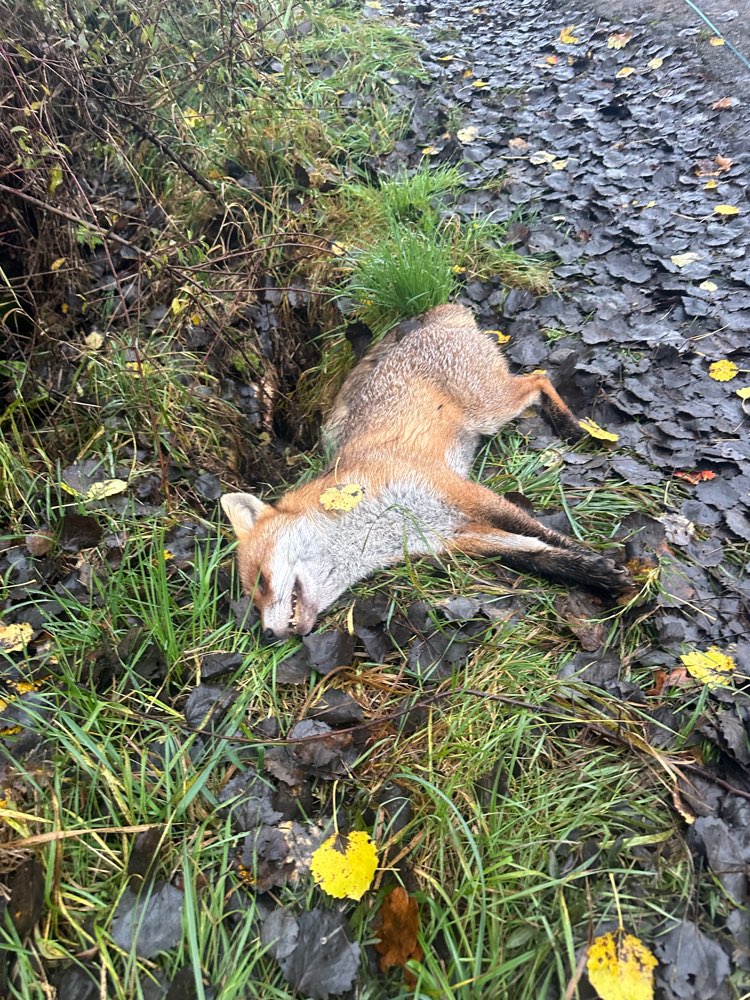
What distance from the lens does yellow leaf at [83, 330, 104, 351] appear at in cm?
393

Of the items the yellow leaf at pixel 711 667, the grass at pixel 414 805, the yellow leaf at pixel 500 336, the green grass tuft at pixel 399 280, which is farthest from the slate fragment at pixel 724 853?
the green grass tuft at pixel 399 280

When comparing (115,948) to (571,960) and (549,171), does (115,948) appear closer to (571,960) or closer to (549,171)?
(571,960)

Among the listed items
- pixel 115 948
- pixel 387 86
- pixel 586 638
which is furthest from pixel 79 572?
pixel 387 86

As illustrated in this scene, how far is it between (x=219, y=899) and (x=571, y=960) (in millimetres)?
1138

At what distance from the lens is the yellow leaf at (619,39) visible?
7.35m

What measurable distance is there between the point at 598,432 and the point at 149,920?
332 cm

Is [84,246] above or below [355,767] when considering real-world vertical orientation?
above

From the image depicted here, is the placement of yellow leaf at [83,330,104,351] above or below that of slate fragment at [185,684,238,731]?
above

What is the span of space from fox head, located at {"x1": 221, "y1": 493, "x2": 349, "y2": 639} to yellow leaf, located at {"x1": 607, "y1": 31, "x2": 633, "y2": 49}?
24.4 feet

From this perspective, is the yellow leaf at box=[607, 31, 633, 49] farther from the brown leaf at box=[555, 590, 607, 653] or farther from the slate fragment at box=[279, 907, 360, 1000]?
the slate fragment at box=[279, 907, 360, 1000]

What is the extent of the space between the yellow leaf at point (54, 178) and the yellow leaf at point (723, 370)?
4.09m

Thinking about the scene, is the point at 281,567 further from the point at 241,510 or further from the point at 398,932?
the point at 398,932

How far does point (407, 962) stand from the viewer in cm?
197

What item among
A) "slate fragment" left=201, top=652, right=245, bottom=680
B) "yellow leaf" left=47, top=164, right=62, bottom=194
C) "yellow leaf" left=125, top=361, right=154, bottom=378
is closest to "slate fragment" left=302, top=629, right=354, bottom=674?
"slate fragment" left=201, top=652, right=245, bottom=680
